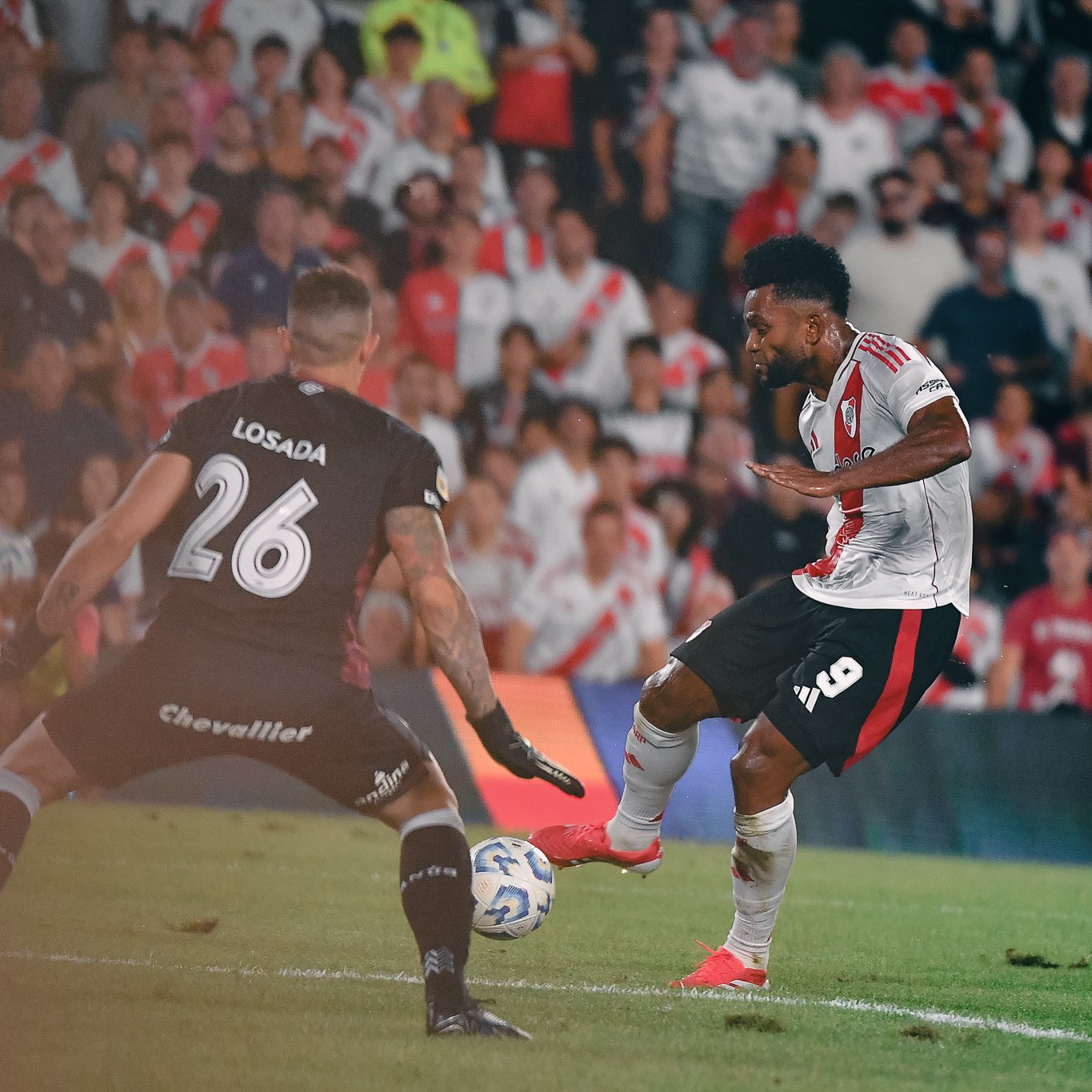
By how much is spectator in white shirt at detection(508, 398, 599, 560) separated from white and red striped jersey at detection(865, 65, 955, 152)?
4.41 m

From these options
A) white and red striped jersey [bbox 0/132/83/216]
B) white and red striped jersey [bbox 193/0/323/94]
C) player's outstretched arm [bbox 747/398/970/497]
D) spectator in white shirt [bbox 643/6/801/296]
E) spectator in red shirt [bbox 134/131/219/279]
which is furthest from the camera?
spectator in white shirt [bbox 643/6/801/296]

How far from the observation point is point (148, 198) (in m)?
12.3

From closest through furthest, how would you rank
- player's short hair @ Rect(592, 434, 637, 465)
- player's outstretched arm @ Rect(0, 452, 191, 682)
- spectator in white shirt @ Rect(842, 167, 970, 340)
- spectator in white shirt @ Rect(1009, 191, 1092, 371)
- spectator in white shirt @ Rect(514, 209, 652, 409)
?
player's outstretched arm @ Rect(0, 452, 191, 682) → player's short hair @ Rect(592, 434, 637, 465) → spectator in white shirt @ Rect(514, 209, 652, 409) → spectator in white shirt @ Rect(842, 167, 970, 340) → spectator in white shirt @ Rect(1009, 191, 1092, 371)

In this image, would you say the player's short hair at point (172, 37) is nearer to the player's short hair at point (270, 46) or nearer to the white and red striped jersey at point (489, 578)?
the player's short hair at point (270, 46)

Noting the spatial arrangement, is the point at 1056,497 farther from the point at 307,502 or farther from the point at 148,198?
the point at 307,502

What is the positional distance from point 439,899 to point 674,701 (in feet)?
5.96

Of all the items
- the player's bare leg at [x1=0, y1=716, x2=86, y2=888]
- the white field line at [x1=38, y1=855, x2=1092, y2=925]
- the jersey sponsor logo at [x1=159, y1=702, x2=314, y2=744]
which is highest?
the jersey sponsor logo at [x1=159, y1=702, x2=314, y2=744]

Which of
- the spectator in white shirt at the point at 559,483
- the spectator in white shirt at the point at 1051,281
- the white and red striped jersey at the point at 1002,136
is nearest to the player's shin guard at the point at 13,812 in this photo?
the spectator in white shirt at the point at 559,483

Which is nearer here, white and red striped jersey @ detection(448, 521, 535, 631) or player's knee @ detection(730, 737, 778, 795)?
Result: player's knee @ detection(730, 737, 778, 795)

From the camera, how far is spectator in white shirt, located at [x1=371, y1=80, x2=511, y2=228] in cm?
1304

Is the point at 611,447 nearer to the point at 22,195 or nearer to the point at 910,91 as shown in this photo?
the point at 22,195

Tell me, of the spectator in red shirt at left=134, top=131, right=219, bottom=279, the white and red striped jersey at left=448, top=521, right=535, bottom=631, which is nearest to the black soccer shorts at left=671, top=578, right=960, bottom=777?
the white and red striped jersey at left=448, top=521, right=535, bottom=631

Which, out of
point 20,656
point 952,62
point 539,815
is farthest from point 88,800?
point 952,62

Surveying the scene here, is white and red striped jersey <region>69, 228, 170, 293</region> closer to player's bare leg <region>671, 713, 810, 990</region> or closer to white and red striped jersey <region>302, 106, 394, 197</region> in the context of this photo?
white and red striped jersey <region>302, 106, 394, 197</region>
